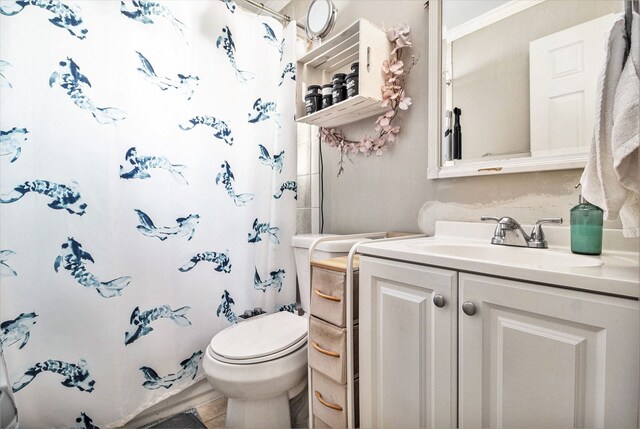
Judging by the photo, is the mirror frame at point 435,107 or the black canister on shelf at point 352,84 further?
the black canister on shelf at point 352,84

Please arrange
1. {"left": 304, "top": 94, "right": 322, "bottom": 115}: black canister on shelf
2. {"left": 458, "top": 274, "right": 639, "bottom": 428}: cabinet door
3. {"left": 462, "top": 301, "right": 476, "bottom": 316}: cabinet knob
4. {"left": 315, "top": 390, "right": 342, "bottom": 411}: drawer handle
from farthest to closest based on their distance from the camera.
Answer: {"left": 304, "top": 94, "right": 322, "bottom": 115}: black canister on shelf, {"left": 315, "top": 390, "right": 342, "bottom": 411}: drawer handle, {"left": 462, "top": 301, "right": 476, "bottom": 316}: cabinet knob, {"left": 458, "top": 274, "right": 639, "bottom": 428}: cabinet door

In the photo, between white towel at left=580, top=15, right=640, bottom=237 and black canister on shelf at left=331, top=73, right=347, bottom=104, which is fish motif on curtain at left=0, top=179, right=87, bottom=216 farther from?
white towel at left=580, top=15, right=640, bottom=237

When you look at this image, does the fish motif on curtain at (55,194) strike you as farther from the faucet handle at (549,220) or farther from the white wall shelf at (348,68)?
the faucet handle at (549,220)

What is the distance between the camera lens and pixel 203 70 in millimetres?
1371

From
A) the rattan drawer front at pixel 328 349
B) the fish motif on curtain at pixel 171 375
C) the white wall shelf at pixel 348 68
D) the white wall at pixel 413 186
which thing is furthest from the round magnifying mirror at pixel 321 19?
the fish motif on curtain at pixel 171 375

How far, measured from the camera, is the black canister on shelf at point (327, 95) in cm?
143

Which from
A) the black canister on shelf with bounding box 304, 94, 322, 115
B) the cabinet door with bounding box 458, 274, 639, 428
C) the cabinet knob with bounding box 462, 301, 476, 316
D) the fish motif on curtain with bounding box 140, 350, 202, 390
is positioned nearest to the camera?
the cabinet door with bounding box 458, 274, 639, 428

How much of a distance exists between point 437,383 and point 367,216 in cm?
89

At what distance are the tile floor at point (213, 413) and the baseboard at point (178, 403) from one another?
3cm

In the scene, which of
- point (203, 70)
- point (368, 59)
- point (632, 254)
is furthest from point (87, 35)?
point (632, 254)

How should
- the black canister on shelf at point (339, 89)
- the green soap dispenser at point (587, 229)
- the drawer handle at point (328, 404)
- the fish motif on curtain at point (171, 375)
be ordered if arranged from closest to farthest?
1. the green soap dispenser at point (587, 229)
2. the drawer handle at point (328, 404)
3. the fish motif on curtain at point (171, 375)
4. the black canister on shelf at point (339, 89)

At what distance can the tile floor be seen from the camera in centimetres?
131

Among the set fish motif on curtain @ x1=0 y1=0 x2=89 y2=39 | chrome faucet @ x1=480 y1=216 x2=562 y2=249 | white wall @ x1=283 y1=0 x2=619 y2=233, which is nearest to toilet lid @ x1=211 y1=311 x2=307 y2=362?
white wall @ x1=283 y1=0 x2=619 y2=233

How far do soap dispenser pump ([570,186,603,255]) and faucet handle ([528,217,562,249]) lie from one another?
0.08 meters
